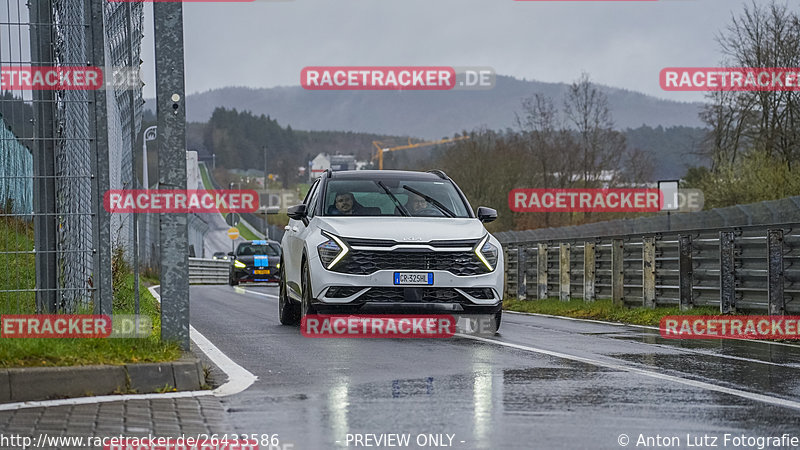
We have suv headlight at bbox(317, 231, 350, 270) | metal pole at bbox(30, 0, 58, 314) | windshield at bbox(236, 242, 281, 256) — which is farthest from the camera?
windshield at bbox(236, 242, 281, 256)

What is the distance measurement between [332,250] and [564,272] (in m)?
12.9

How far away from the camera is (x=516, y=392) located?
7875 millimetres

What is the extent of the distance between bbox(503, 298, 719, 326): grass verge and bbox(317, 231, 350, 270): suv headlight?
6676mm

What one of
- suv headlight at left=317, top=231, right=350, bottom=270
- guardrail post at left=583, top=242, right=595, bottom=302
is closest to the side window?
suv headlight at left=317, top=231, right=350, bottom=270

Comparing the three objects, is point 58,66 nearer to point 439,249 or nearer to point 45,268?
point 45,268

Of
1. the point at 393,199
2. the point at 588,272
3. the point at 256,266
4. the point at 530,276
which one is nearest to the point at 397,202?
the point at 393,199

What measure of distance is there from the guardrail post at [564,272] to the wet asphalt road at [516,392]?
1201 centimetres

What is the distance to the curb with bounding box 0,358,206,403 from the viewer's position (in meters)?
7.58

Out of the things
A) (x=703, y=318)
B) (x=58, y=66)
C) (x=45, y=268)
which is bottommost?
(x=703, y=318)

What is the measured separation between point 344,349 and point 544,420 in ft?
14.9

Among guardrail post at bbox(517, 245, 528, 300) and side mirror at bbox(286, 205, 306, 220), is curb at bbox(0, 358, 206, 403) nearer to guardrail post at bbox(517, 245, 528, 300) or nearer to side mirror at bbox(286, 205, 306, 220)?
side mirror at bbox(286, 205, 306, 220)

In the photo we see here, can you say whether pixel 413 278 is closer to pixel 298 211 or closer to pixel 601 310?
pixel 298 211

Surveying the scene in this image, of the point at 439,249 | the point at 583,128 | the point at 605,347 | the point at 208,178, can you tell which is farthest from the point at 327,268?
the point at 208,178

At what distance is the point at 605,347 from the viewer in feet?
39.1
